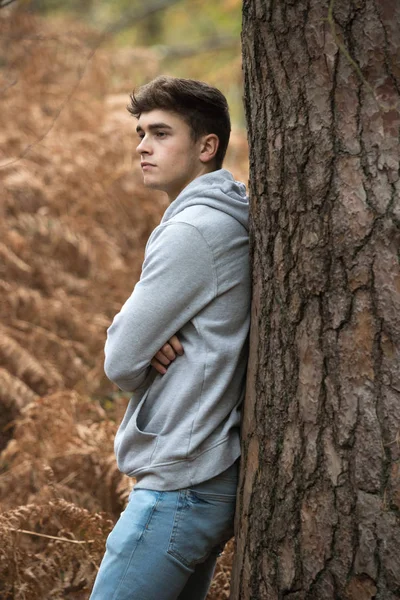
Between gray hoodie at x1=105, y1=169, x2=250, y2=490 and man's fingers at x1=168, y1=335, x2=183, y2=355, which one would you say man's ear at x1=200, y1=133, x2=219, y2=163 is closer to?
gray hoodie at x1=105, y1=169, x2=250, y2=490

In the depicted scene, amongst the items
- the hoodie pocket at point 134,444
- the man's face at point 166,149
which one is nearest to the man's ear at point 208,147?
the man's face at point 166,149

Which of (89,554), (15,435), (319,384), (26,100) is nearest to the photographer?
(319,384)

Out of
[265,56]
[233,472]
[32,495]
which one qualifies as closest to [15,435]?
[32,495]

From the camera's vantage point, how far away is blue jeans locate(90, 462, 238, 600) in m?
2.25

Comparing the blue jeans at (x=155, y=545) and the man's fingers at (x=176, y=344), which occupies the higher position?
the man's fingers at (x=176, y=344)

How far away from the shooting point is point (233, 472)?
8.13ft

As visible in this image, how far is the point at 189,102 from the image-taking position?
2506 mm

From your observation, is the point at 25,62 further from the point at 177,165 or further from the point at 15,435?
the point at 177,165

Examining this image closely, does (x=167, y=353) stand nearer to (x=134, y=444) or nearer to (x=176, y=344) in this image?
(x=176, y=344)

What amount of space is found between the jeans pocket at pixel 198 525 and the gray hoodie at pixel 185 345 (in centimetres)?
9

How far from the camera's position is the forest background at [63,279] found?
325 centimetres

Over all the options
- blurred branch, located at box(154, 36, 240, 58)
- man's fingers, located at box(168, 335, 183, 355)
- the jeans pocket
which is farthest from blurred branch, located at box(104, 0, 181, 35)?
the jeans pocket

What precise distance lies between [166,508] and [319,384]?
0.65m

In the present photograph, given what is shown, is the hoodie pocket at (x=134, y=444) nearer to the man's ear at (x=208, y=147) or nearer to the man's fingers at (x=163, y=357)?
the man's fingers at (x=163, y=357)
